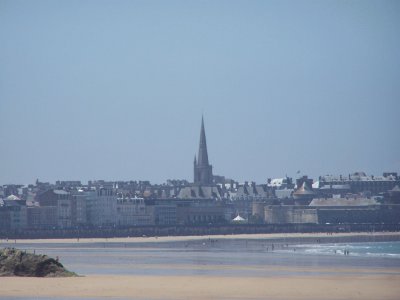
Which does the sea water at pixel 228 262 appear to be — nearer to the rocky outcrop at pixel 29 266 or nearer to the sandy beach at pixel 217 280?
the sandy beach at pixel 217 280

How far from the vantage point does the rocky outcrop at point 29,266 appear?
5862 cm

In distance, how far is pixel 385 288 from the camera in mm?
54781

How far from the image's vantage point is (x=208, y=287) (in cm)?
5538

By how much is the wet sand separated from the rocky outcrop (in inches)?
42.6

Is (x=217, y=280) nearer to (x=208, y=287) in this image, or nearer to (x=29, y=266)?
(x=208, y=287)

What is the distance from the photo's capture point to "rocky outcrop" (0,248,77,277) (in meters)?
58.6

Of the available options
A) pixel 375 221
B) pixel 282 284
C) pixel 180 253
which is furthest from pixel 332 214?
pixel 282 284

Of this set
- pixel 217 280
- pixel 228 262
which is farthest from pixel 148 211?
pixel 217 280

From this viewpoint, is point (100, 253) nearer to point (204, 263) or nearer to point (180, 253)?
point (180, 253)

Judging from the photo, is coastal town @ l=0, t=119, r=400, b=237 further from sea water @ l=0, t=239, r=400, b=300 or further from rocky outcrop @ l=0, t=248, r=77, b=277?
rocky outcrop @ l=0, t=248, r=77, b=277

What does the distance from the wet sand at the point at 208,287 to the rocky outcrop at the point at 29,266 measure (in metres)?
1.08

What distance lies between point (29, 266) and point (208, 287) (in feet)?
29.0

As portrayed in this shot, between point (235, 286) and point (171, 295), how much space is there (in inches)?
191

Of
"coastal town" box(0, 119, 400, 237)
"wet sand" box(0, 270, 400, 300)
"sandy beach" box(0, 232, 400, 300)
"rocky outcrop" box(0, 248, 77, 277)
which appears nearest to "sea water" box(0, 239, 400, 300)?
"sandy beach" box(0, 232, 400, 300)
